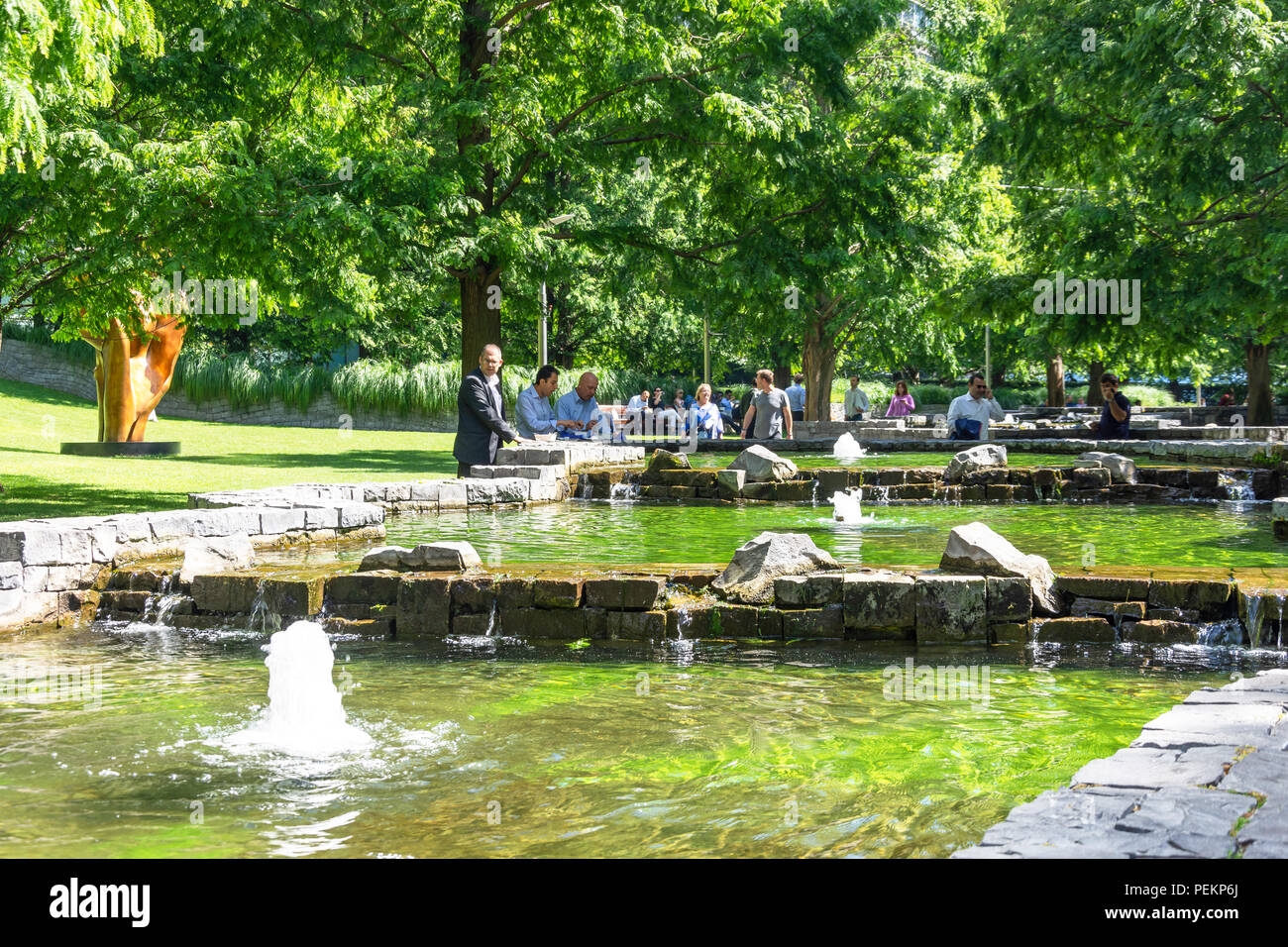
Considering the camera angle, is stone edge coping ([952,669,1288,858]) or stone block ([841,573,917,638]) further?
stone block ([841,573,917,638])

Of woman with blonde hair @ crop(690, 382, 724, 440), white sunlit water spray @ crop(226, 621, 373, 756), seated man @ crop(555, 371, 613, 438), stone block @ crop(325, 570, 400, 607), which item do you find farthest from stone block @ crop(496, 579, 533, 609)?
woman with blonde hair @ crop(690, 382, 724, 440)

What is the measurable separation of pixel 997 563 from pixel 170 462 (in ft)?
51.0

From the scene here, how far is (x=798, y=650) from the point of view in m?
7.12

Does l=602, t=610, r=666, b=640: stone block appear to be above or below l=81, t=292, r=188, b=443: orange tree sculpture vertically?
below

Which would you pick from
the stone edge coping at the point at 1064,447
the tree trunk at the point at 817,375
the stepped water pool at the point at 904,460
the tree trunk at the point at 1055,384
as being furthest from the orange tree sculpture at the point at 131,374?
the tree trunk at the point at 1055,384

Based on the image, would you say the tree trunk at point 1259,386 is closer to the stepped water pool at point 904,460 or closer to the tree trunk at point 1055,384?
the tree trunk at point 1055,384

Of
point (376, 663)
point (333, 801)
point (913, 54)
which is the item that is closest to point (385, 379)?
point (913, 54)

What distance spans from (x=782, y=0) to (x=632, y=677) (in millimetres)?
14335

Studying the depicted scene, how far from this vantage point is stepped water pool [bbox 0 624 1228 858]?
4.00 m

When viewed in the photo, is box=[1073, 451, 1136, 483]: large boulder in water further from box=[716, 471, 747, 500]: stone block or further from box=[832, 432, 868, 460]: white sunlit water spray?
box=[832, 432, 868, 460]: white sunlit water spray

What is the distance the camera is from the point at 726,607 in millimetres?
7488

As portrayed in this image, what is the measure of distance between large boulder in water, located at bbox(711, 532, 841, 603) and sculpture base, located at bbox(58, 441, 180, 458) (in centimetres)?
1584
